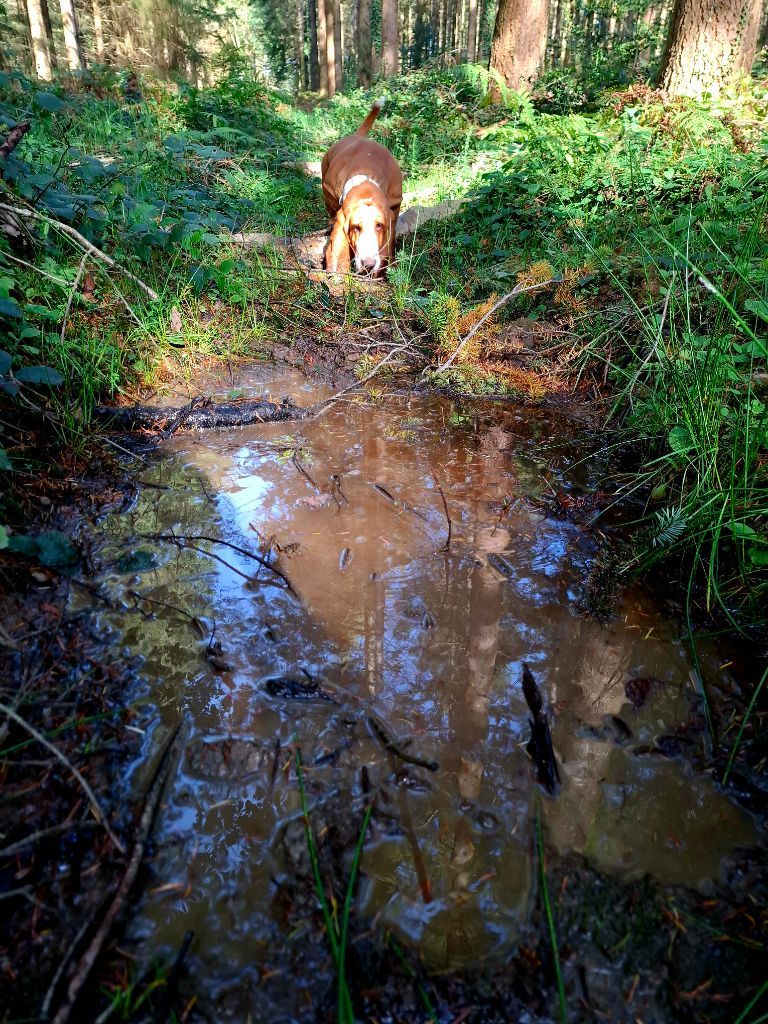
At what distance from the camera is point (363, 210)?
16.7ft

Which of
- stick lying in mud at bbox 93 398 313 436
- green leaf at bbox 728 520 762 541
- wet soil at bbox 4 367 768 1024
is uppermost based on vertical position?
green leaf at bbox 728 520 762 541

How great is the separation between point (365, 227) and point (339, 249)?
31 cm

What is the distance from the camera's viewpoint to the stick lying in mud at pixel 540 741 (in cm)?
154

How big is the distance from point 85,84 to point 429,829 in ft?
42.1

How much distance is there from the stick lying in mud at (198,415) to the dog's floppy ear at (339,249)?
2205 millimetres

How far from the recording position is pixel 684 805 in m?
1.50

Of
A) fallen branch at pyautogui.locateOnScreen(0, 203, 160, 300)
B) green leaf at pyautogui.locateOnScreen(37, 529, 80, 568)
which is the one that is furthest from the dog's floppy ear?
green leaf at pyautogui.locateOnScreen(37, 529, 80, 568)

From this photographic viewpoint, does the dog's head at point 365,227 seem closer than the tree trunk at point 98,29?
Yes

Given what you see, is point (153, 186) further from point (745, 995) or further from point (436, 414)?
point (745, 995)

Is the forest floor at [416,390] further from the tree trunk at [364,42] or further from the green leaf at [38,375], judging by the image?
the tree trunk at [364,42]

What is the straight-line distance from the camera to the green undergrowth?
2.30 meters

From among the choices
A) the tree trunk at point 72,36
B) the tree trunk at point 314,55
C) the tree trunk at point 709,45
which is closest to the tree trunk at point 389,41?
the tree trunk at point 72,36

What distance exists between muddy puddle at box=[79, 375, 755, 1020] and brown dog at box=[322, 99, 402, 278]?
2918 millimetres

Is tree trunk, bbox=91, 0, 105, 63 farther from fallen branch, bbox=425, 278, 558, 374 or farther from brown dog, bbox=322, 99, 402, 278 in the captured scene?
fallen branch, bbox=425, 278, 558, 374
